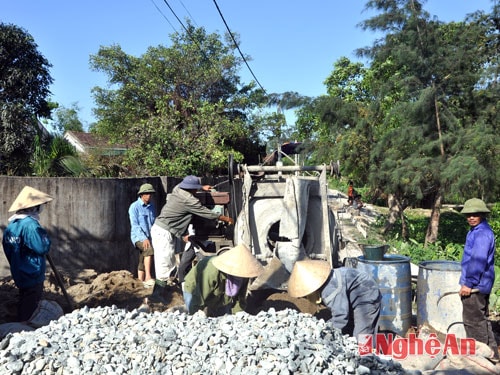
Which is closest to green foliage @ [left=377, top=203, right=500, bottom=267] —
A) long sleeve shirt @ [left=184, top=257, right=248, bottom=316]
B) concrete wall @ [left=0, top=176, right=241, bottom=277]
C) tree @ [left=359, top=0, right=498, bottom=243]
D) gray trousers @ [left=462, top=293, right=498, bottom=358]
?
tree @ [left=359, top=0, right=498, bottom=243]

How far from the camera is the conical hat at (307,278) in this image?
418 centimetres

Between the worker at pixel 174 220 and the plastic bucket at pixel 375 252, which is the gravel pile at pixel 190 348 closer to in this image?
the plastic bucket at pixel 375 252

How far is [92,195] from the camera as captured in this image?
23.1 feet

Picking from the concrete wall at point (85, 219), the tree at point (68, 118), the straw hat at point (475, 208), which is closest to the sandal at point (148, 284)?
the concrete wall at point (85, 219)

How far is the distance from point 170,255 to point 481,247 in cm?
389

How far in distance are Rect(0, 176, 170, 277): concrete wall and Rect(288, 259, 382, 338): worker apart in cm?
382

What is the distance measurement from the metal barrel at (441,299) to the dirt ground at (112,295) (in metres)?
1.17

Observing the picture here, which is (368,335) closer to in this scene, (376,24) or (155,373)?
(155,373)

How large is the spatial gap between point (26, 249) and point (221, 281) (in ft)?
6.49

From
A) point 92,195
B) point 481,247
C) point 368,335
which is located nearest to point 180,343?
point 368,335

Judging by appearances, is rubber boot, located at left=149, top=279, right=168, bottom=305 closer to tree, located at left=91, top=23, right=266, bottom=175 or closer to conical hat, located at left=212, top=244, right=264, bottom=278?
conical hat, located at left=212, top=244, right=264, bottom=278

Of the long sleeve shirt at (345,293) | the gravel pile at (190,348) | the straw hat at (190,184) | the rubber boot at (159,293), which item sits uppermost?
the straw hat at (190,184)

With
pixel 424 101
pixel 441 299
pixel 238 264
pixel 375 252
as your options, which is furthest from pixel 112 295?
pixel 424 101

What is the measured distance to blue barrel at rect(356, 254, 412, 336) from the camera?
5461 millimetres
